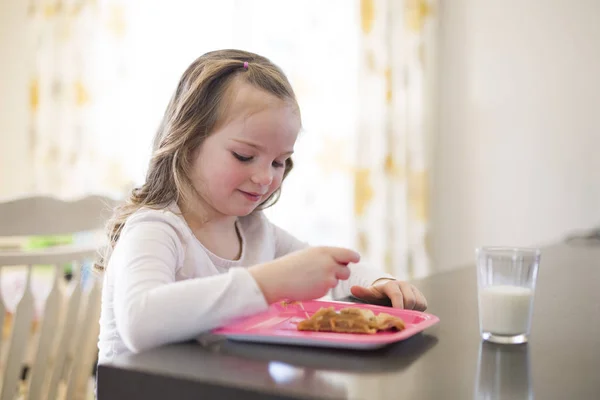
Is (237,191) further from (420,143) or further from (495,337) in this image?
(420,143)

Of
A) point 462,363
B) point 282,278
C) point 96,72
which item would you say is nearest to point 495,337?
point 462,363

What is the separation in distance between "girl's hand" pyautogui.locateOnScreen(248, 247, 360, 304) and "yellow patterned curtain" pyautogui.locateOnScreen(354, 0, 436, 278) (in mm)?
2084

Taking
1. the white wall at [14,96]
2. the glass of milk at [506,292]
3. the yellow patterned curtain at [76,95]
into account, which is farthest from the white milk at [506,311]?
the white wall at [14,96]

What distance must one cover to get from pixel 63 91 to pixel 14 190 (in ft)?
2.10

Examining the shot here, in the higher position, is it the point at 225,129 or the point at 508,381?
the point at 225,129

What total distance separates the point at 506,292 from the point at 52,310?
88 cm

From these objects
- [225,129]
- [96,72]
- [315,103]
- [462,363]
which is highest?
[96,72]

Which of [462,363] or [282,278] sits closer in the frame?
[462,363]

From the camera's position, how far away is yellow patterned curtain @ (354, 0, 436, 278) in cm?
282

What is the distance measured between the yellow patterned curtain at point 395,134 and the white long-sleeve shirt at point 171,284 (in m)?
1.59

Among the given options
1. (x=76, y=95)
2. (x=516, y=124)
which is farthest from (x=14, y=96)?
(x=516, y=124)

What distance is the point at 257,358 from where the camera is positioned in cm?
64

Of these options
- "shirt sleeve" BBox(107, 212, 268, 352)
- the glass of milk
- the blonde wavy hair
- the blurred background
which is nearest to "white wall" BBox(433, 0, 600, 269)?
the blurred background

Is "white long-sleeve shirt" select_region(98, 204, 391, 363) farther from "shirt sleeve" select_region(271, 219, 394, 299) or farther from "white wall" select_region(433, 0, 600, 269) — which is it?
"white wall" select_region(433, 0, 600, 269)
